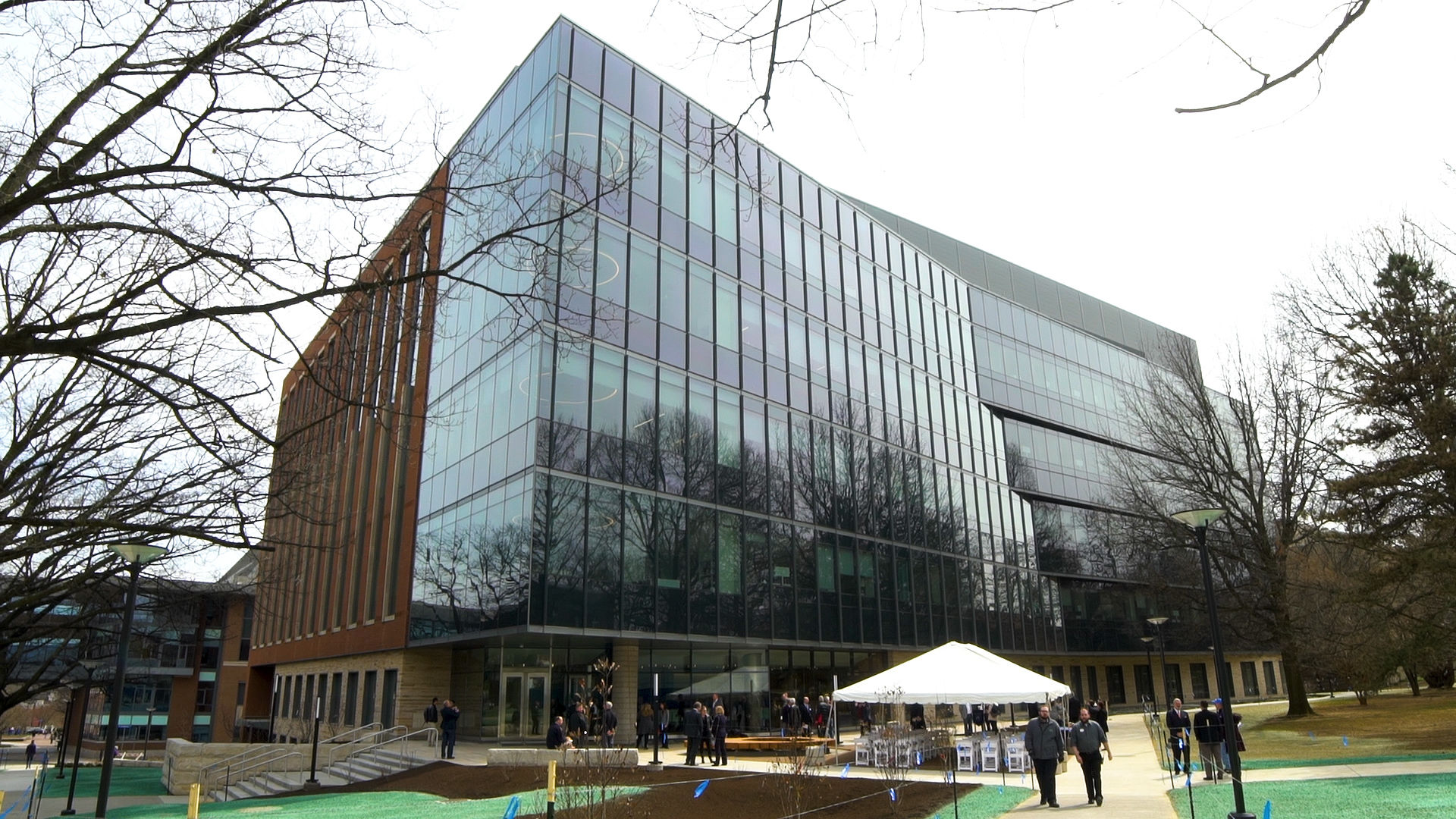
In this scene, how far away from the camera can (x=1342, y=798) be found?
13.0 metres

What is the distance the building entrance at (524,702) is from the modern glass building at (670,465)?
0.06m

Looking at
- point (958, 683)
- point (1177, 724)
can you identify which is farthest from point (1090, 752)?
point (1177, 724)

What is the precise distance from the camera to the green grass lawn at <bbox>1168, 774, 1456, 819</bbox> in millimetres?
11664

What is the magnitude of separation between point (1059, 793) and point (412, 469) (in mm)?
22454

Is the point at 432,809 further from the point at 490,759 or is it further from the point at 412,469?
the point at 412,469

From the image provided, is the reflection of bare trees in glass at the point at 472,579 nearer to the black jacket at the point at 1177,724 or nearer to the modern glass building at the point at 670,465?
the modern glass building at the point at 670,465

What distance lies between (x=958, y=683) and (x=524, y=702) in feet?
45.3

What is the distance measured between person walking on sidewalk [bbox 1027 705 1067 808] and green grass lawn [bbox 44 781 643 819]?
6.55 meters

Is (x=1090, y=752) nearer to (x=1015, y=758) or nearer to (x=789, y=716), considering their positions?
(x=1015, y=758)

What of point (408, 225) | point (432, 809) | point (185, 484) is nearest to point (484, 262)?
point (185, 484)

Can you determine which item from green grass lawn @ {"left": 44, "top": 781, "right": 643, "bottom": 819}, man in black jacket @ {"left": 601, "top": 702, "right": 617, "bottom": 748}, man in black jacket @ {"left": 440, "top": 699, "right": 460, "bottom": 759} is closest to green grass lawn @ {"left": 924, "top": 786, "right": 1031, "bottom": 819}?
green grass lawn @ {"left": 44, "top": 781, "right": 643, "bottom": 819}

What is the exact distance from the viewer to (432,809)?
591 inches

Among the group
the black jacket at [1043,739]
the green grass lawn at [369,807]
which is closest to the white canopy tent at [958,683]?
the black jacket at [1043,739]

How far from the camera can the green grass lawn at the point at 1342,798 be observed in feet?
38.3
